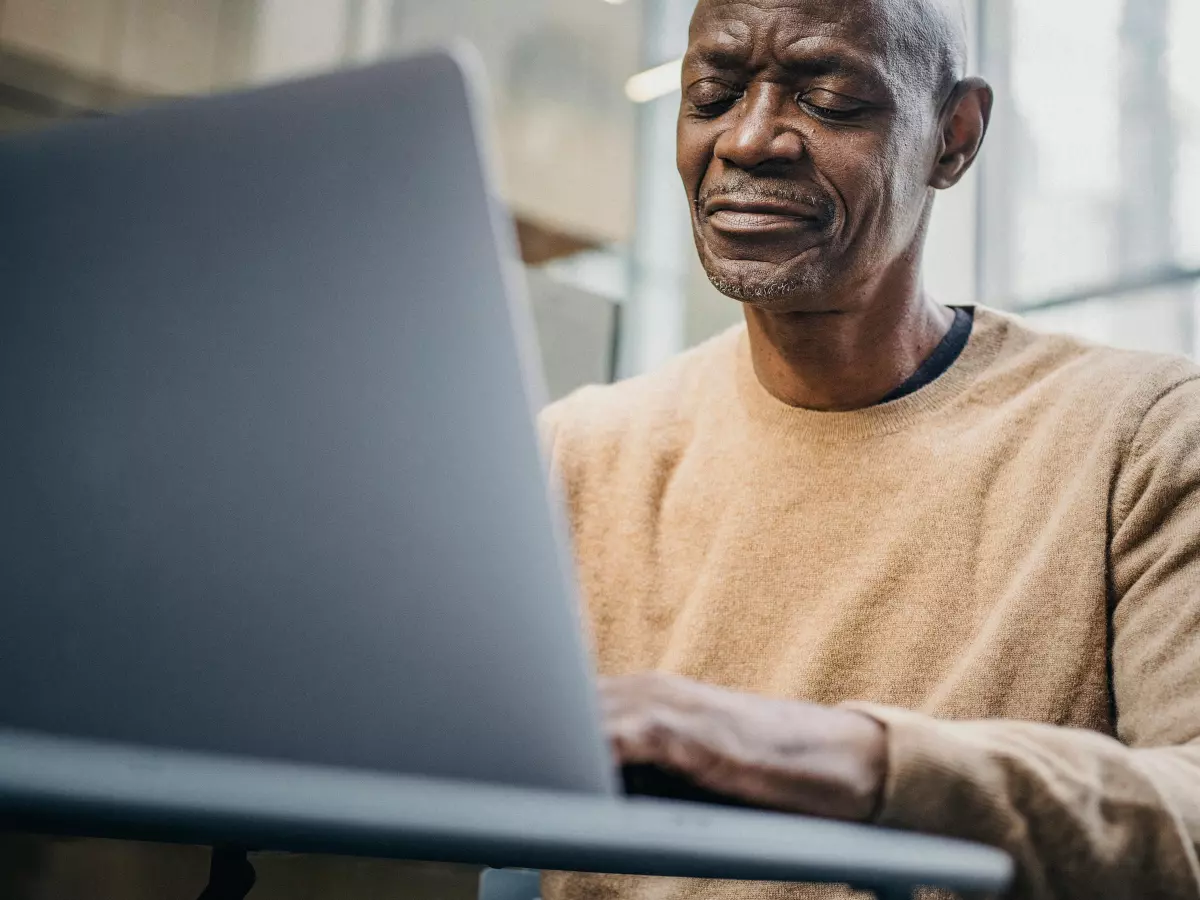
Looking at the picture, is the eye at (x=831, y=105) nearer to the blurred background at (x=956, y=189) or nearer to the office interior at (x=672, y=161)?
the office interior at (x=672, y=161)

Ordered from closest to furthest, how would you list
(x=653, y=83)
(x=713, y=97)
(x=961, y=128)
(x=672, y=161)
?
1. (x=713, y=97)
2. (x=961, y=128)
3. (x=672, y=161)
4. (x=653, y=83)

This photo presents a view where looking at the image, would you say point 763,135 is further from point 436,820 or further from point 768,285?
point 436,820

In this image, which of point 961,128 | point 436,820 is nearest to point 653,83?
point 961,128

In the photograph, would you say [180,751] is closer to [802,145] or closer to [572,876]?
[572,876]

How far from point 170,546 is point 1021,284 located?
2.94 m

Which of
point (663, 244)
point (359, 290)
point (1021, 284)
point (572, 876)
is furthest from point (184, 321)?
point (1021, 284)

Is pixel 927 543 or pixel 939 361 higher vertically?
pixel 939 361

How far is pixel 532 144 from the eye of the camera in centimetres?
262

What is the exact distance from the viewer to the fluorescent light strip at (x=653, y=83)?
288 cm

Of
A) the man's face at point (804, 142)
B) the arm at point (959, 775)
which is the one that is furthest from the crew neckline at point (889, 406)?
the arm at point (959, 775)

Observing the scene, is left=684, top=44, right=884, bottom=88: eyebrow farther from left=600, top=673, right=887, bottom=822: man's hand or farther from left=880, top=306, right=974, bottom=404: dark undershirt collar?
left=600, top=673, right=887, bottom=822: man's hand

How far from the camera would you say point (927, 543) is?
1.02m

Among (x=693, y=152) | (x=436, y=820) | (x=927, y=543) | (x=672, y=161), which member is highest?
(x=672, y=161)

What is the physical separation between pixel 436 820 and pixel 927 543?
2.49 ft
